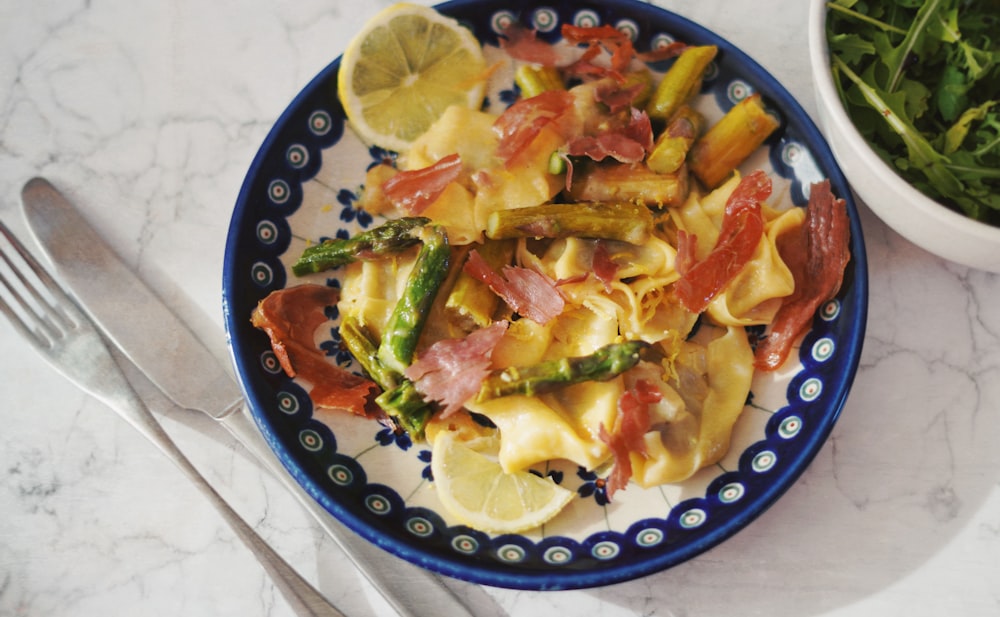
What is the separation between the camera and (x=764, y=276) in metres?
3.34

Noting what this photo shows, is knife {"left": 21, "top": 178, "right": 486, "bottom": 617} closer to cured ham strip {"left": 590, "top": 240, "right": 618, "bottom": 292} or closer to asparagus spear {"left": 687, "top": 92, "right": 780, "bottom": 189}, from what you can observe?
cured ham strip {"left": 590, "top": 240, "right": 618, "bottom": 292}

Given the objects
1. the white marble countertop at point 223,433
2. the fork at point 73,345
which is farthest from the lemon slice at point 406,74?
the fork at point 73,345

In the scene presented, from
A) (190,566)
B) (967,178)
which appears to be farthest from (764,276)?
(190,566)

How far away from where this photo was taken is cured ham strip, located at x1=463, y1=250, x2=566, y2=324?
3338mm

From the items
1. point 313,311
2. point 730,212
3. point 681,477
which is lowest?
point 681,477

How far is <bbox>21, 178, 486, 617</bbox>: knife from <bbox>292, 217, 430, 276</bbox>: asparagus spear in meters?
0.65

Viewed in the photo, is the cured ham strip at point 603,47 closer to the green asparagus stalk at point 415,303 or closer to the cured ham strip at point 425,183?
the cured ham strip at point 425,183

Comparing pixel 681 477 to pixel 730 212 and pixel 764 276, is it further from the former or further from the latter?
pixel 730 212

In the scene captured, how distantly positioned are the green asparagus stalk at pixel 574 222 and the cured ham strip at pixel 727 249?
0.21 metres

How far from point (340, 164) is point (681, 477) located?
6.72 feet

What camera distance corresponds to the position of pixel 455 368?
10.7 ft

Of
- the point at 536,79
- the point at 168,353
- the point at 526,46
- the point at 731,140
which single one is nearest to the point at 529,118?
the point at 536,79

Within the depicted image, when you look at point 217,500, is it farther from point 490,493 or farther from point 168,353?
point 490,493

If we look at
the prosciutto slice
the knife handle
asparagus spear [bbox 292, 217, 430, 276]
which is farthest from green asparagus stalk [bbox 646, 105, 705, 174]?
the knife handle
